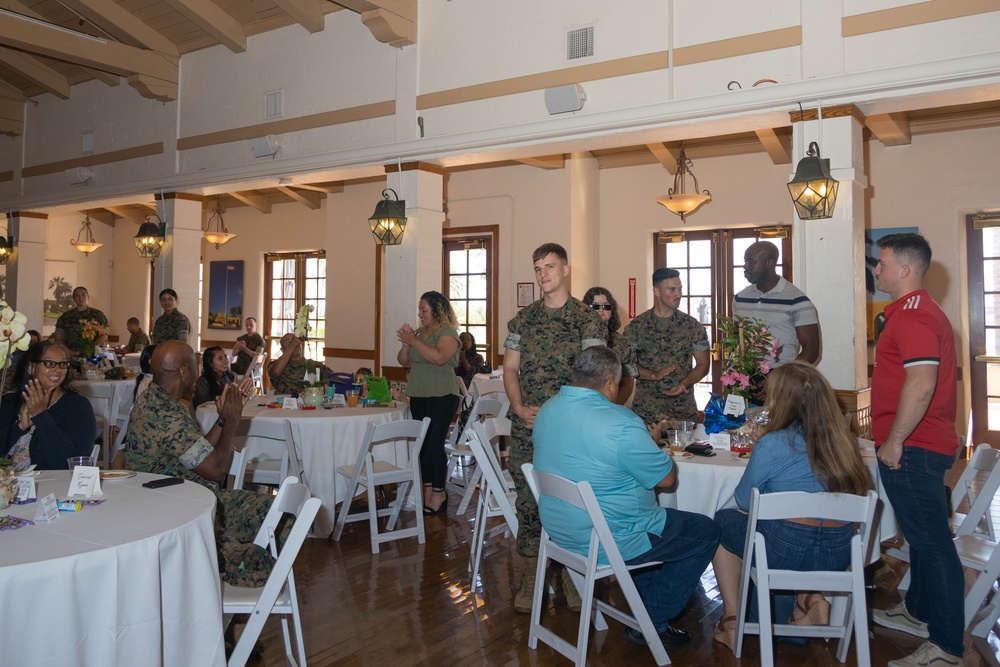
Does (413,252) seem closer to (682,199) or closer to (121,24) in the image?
(682,199)

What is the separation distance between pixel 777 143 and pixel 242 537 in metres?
6.83

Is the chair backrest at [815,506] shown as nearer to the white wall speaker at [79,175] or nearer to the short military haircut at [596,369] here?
the short military haircut at [596,369]

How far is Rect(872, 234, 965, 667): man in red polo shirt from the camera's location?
116 inches

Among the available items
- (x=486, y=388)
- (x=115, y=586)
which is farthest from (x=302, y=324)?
(x=115, y=586)

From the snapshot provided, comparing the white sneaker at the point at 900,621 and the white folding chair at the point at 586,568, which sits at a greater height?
the white folding chair at the point at 586,568

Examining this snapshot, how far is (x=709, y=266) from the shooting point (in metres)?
9.10

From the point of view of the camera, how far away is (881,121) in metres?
7.10

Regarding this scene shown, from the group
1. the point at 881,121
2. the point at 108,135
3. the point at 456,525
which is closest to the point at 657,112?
the point at 881,121

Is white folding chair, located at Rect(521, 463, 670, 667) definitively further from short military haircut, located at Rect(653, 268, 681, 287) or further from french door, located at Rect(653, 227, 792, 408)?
french door, located at Rect(653, 227, 792, 408)

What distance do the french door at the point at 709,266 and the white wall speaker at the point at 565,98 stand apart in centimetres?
355

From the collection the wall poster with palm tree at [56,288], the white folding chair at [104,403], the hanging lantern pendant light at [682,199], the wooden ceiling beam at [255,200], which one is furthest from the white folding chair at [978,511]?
the wall poster with palm tree at [56,288]

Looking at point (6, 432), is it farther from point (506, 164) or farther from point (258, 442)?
point (506, 164)

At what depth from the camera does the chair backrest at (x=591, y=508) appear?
9.04ft

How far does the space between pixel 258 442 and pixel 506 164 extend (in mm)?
5518
